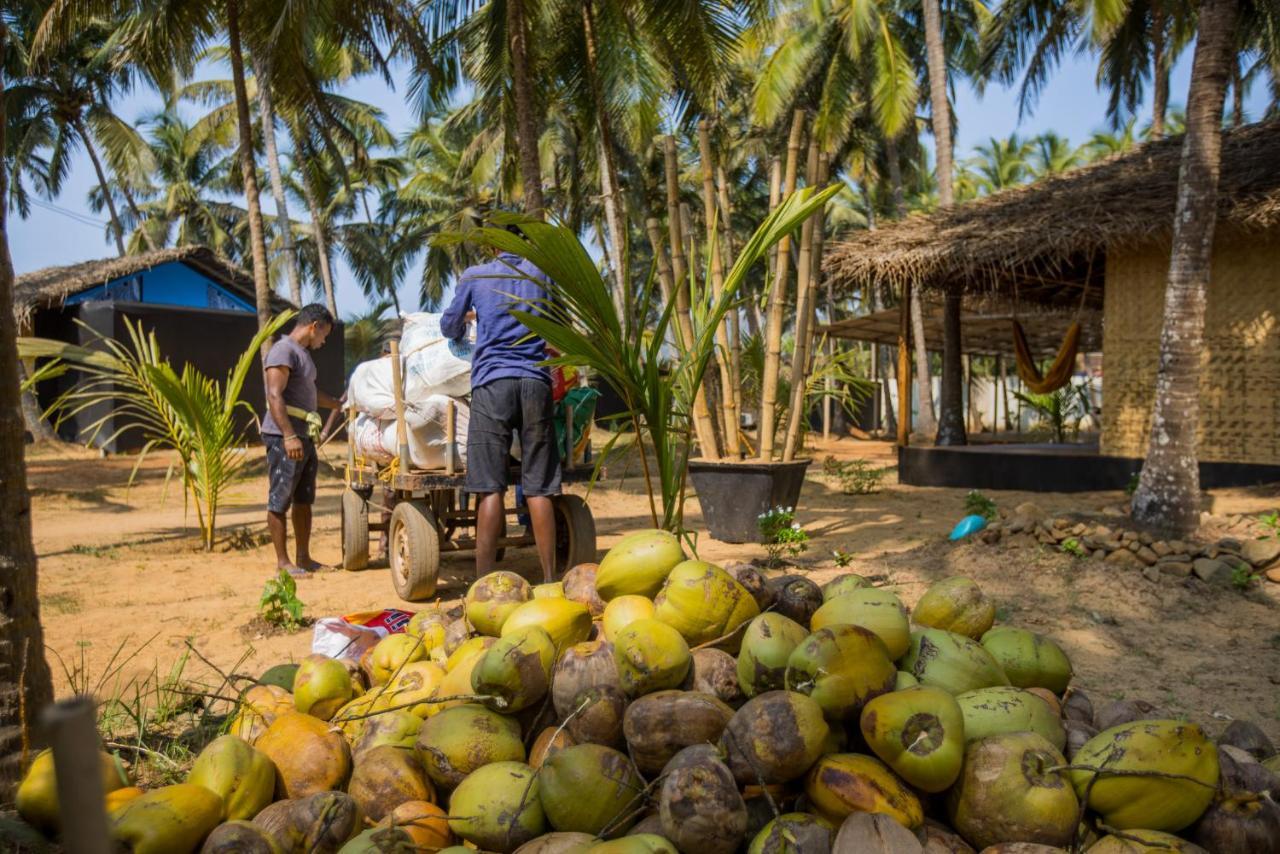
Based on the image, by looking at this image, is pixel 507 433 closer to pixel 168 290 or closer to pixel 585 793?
pixel 585 793

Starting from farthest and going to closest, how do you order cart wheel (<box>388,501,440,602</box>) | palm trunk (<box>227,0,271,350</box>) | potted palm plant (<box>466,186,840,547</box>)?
palm trunk (<box>227,0,271,350</box>), cart wheel (<box>388,501,440,602</box>), potted palm plant (<box>466,186,840,547</box>)

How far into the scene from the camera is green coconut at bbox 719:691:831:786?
140 cm

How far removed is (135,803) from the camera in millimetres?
1360

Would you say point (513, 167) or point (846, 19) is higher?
point (846, 19)

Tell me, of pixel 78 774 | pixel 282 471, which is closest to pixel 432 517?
pixel 282 471

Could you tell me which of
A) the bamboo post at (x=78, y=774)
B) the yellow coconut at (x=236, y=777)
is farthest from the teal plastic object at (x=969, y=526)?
the bamboo post at (x=78, y=774)

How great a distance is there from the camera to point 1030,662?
1.90 m

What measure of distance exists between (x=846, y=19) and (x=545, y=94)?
28.5ft

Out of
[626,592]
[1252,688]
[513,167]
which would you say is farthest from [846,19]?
[626,592]

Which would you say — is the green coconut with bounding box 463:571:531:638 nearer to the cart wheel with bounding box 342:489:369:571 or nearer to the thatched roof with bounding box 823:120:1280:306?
the cart wheel with bounding box 342:489:369:571

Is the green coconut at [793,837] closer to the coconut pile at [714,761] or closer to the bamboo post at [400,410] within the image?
the coconut pile at [714,761]

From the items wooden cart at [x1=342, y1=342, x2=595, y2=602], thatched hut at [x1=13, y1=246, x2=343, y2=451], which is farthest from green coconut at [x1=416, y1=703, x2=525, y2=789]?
thatched hut at [x1=13, y1=246, x2=343, y2=451]

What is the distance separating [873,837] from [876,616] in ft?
1.77

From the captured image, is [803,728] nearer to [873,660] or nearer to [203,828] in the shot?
[873,660]
